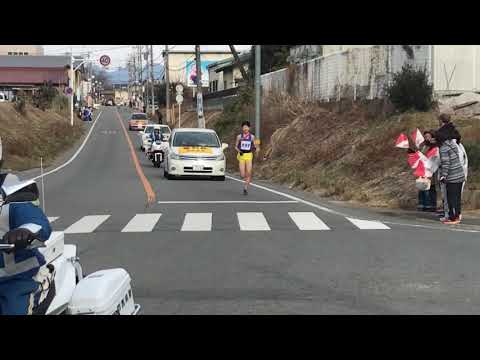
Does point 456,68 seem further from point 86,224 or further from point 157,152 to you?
point 86,224

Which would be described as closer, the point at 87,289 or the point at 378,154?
the point at 87,289

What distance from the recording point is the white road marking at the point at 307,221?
13188 millimetres

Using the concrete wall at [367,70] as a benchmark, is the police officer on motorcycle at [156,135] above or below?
below

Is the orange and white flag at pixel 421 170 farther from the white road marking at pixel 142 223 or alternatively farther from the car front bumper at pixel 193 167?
the car front bumper at pixel 193 167

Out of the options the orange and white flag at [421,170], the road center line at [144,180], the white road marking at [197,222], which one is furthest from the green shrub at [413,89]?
the white road marking at [197,222]

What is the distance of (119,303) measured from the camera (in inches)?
202

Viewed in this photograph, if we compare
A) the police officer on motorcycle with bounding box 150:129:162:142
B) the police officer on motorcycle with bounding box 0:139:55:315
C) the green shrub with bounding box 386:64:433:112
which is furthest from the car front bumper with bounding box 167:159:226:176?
the police officer on motorcycle with bounding box 0:139:55:315

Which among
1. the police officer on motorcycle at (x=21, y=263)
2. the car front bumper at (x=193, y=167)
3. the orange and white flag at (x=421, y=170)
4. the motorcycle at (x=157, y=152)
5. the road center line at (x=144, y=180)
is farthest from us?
the motorcycle at (x=157, y=152)

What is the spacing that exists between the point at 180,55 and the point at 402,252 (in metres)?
111

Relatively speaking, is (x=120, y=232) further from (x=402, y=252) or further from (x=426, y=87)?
(x=426, y=87)

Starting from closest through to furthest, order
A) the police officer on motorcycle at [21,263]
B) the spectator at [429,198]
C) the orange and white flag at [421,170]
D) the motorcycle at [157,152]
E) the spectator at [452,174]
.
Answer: the police officer on motorcycle at [21,263], the spectator at [452,174], the orange and white flag at [421,170], the spectator at [429,198], the motorcycle at [157,152]

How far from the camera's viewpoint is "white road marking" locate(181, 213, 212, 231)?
13.0 m

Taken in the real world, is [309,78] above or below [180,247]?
above
